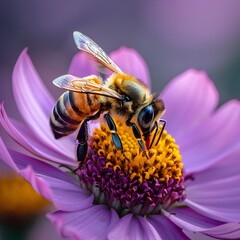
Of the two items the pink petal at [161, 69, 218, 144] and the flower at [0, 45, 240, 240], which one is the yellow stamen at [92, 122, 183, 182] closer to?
the flower at [0, 45, 240, 240]

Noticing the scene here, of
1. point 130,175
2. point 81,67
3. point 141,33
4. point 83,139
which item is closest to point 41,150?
point 83,139

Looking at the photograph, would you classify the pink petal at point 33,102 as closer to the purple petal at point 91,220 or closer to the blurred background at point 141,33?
the purple petal at point 91,220

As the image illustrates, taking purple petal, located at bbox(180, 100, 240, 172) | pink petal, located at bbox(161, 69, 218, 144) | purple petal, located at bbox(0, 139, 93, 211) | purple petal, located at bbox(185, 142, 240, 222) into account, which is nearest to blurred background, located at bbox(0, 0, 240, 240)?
pink petal, located at bbox(161, 69, 218, 144)

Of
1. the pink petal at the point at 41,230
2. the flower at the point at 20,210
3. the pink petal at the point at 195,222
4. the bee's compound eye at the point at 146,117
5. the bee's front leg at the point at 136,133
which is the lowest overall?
the pink petal at the point at 41,230

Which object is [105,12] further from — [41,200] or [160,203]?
[160,203]

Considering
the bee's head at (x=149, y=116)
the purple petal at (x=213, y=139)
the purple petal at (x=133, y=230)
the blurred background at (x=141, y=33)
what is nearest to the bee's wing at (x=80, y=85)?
the bee's head at (x=149, y=116)

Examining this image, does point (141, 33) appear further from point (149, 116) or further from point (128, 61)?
point (149, 116)
